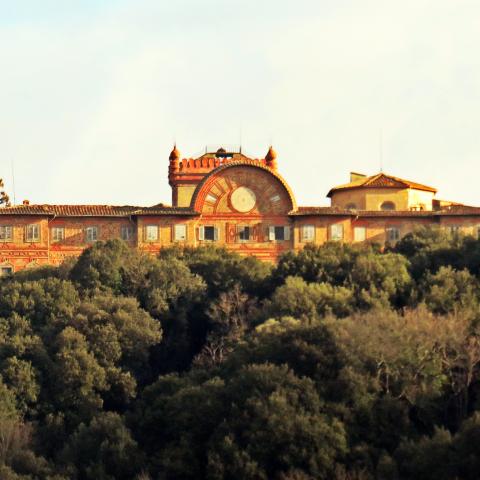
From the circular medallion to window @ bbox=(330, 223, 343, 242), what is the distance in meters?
3.86

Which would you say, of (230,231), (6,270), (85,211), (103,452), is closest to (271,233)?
(230,231)

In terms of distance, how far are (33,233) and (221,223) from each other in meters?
8.75

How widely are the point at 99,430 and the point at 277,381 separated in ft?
22.4

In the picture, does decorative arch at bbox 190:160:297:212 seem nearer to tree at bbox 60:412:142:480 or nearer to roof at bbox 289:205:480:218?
roof at bbox 289:205:480:218

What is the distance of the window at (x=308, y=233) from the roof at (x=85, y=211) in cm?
520

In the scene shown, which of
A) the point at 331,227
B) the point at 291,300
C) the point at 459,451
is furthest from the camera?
the point at 331,227

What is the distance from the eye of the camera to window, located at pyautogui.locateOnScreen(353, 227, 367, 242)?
99812mm

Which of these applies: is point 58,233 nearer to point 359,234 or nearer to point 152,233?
point 152,233

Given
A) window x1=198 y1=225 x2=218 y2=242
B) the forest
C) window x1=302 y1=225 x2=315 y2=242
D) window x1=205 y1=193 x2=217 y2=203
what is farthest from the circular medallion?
the forest

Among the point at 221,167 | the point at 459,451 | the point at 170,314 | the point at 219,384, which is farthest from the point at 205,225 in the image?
the point at 459,451

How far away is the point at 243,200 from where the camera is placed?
99.4 meters

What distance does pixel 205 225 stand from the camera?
9956 centimetres

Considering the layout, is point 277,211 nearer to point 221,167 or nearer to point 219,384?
point 221,167

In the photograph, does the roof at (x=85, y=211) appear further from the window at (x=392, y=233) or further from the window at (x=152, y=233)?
the window at (x=392, y=233)
